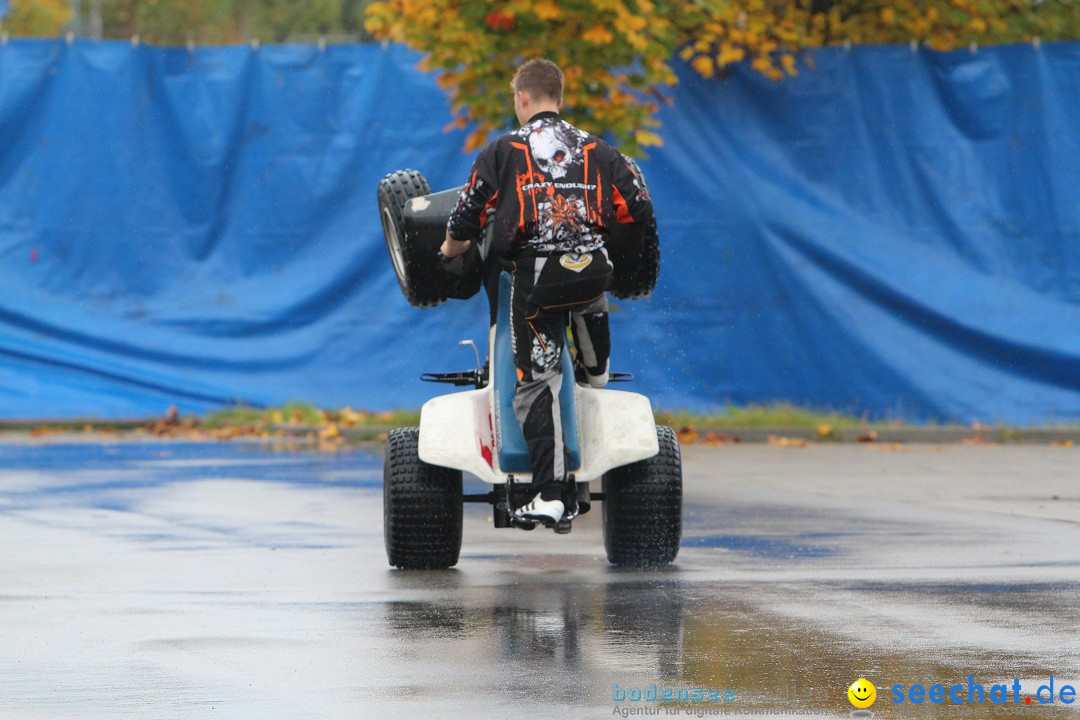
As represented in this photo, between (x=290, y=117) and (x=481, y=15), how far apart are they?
2.61 metres

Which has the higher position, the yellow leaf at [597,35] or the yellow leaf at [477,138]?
the yellow leaf at [597,35]

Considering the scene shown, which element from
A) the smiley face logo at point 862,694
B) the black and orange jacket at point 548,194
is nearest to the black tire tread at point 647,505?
the black and orange jacket at point 548,194

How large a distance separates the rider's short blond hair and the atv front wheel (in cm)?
143

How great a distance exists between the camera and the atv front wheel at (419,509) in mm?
7207

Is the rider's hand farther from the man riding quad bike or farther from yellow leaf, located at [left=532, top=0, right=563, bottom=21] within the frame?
yellow leaf, located at [left=532, top=0, right=563, bottom=21]

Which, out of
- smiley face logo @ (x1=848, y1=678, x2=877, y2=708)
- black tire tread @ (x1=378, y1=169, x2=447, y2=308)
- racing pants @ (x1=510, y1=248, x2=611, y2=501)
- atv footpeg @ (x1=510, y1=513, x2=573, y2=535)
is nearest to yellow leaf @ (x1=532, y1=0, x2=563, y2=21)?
black tire tread @ (x1=378, y1=169, x2=447, y2=308)

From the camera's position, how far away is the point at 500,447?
274 inches

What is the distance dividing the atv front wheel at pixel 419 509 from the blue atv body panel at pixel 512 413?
1.22 ft

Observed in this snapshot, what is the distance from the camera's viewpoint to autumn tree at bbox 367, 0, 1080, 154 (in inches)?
509

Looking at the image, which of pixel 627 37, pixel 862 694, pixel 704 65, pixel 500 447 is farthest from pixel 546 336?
pixel 704 65

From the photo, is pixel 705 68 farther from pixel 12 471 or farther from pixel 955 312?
pixel 12 471

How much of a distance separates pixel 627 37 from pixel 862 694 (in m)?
8.77

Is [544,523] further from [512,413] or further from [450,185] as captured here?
[450,185]

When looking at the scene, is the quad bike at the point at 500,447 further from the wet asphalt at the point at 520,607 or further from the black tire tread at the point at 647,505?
the wet asphalt at the point at 520,607
